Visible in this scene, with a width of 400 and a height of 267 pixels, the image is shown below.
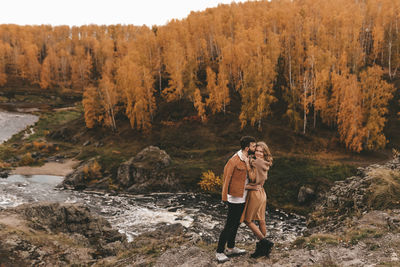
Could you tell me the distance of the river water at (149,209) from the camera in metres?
23.1

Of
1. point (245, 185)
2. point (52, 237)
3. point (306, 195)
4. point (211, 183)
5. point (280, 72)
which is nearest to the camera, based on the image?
point (245, 185)

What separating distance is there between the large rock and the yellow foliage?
3999 millimetres

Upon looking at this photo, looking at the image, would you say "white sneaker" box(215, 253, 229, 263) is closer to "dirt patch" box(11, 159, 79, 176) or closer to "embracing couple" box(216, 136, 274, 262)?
"embracing couple" box(216, 136, 274, 262)

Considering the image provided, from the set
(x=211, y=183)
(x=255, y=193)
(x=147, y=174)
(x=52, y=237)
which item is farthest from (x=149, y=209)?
(x=255, y=193)

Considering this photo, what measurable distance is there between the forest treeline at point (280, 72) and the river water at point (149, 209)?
62.3 ft

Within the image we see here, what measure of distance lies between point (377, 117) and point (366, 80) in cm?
594

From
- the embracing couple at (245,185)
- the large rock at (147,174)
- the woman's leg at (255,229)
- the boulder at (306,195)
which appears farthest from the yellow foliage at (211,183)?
the embracing couple at (245,185)

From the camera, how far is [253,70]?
44.1 meters

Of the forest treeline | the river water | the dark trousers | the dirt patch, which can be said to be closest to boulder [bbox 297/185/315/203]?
the river water

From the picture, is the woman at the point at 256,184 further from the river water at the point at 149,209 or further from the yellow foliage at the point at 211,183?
the yellow foliage at the point at 211,183

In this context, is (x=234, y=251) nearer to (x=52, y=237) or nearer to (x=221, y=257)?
(x=221, y=257)

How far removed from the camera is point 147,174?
36.0 metres

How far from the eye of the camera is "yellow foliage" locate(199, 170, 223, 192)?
1288 inches

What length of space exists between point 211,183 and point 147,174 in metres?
9.54
